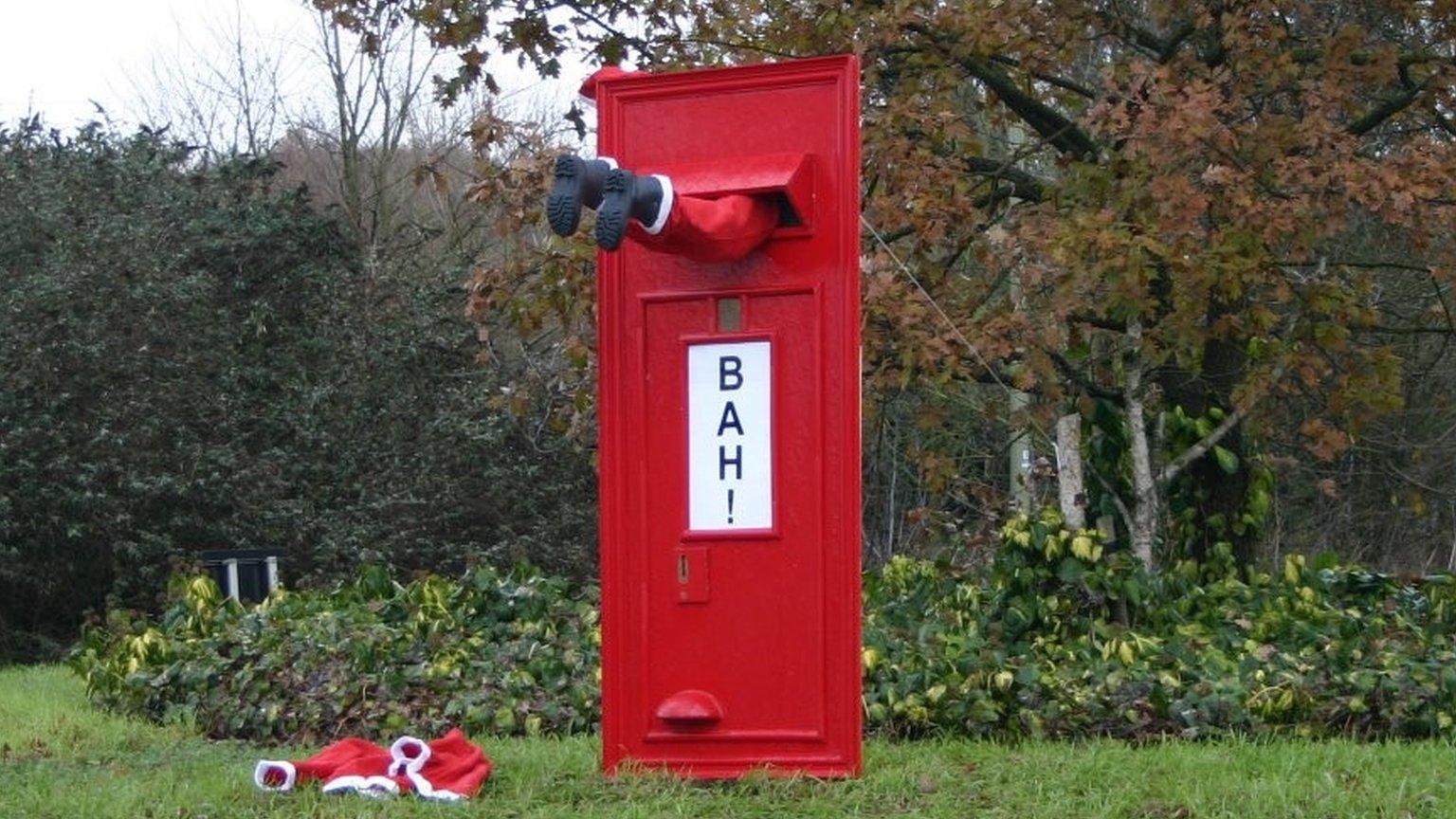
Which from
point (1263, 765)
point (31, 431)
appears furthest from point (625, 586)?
point (31, 431)

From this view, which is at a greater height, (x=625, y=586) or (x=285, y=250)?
(x=285, y=250)

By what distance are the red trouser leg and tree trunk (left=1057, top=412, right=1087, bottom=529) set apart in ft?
12.8

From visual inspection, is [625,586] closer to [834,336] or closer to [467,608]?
[834,336]

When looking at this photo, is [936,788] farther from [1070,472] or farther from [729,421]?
[1070,472]

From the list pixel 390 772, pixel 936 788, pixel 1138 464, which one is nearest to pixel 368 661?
pixel 390 772

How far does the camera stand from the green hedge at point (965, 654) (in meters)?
7.23

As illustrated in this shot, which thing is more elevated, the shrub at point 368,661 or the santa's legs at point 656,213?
the santa's legs at point 656,213

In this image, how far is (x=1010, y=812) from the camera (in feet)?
18.0

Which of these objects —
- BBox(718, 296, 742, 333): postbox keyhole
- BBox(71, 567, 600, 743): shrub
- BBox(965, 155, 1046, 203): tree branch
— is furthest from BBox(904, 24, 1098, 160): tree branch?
BBox(718, 296, 742, 333): postbox keyhole

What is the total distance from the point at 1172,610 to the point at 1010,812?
3.49m

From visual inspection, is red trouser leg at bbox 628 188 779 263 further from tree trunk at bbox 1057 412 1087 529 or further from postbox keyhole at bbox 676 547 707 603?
tree trunk at bbox 1057 412 1087 529

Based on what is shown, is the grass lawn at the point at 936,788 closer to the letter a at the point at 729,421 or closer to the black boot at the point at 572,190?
the letter a at the point at 729,421

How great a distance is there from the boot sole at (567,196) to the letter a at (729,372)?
2.69 feet

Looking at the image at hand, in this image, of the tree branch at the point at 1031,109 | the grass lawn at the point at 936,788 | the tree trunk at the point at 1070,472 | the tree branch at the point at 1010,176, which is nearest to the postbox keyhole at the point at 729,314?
the grass lawn at the point at 936,788
